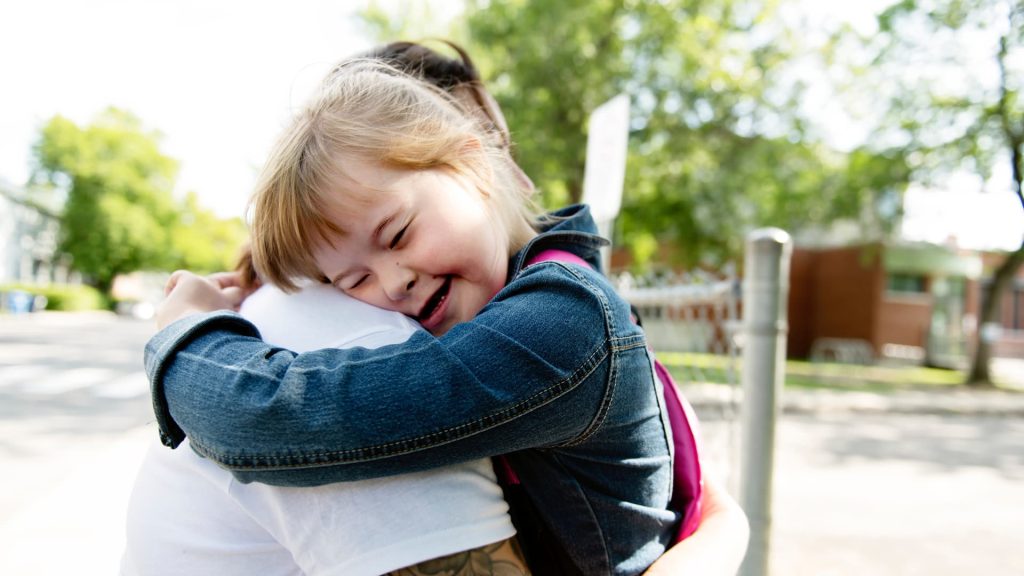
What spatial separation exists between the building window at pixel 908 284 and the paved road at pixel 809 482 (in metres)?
14.4

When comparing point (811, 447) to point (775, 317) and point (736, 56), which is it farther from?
point (736, 56)

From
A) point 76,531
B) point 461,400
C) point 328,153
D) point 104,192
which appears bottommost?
point 76,531

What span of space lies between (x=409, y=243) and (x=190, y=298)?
1.24 ft

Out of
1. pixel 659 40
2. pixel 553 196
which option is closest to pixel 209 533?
pixel 659 40

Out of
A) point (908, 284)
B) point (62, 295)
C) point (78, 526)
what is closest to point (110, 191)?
point (62, 295)

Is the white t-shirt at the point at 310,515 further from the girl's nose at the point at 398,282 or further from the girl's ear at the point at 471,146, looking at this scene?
the girl's ear at the point at 471,146

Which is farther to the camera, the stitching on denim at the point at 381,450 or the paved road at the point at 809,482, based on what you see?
the paved road at the point at 809,482

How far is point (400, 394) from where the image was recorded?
90cm

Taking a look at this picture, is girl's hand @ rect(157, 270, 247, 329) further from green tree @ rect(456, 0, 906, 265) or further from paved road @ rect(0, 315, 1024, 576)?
green tree @ rect(456, 0, 906, 265)

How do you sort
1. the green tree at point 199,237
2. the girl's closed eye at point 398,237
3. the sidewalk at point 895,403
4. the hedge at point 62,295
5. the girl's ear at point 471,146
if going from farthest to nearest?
the green tree at point 199,237
the hedge at point 62,295
the sidewalk at point 895,403
the girl's ear at point 471,146
the girl's closed eye at point 398,237

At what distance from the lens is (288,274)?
1.24 metres

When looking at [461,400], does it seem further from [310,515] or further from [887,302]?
[887,302]

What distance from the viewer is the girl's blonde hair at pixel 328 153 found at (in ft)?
3.97

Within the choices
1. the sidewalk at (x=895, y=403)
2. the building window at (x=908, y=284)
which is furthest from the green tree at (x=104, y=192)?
the sidewalk at (x=895, y=403)
